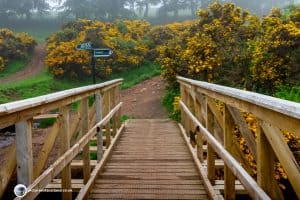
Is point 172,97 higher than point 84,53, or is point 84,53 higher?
point 84,53

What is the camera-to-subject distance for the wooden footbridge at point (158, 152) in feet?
8.48

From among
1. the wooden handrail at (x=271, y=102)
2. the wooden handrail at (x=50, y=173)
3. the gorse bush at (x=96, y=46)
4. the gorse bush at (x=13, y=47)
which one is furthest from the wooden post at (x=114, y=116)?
the gorse bush at (x=13, y=47)

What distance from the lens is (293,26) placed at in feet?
36.7

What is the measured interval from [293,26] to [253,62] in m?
1.44

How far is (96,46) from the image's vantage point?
2261 cm

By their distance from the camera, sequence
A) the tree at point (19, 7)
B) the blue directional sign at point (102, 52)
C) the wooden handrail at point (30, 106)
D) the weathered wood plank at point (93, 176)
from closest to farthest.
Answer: the wooden handrail at point (30, 106) → the weathered wood plank at point (93, 176) → the blue directional sign at point (102, 52) → the tree at point (19, 7)

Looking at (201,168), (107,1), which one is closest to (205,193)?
Answer: (201,168)

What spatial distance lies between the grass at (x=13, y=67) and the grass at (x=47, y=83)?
6.63ft

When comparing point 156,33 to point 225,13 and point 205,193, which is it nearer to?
point 225,13

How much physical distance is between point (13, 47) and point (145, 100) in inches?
448

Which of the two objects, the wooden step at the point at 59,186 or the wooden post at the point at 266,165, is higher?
the wooden post at the point at 266,165

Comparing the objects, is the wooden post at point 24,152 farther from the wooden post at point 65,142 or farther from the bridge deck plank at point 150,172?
the bridge deck plank at point 150,172

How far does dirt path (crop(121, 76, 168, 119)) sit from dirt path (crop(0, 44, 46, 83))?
5771 mm

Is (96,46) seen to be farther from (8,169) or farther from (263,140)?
(263,140)
